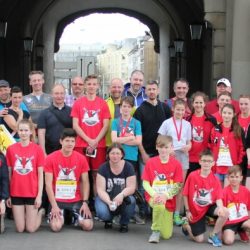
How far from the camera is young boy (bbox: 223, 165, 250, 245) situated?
789cm

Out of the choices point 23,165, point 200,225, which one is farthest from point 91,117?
point 200,225

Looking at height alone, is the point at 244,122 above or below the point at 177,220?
above

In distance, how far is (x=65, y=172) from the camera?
8.42 metres

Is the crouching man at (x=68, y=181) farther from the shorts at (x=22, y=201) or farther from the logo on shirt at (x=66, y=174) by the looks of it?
the shorts at (x=22, y=201)

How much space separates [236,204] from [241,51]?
621 cm

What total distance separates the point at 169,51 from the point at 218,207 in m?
20.0

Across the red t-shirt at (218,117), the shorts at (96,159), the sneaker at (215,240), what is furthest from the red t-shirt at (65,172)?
the red t-shirt at (218,117)

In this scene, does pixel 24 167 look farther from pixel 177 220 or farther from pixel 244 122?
pixel 244 122

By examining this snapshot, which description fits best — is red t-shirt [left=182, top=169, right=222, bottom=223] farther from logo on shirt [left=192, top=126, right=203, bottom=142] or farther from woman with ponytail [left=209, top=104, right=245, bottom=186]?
logo on shirt [left=192, top=126, right=203, bottom=142]

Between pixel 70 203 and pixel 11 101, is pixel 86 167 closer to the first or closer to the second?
pixel 70 203

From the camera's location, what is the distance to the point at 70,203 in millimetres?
8453

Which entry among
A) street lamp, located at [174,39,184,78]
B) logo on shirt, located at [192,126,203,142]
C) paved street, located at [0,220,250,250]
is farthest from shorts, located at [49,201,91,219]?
street lamp, located at [174,39,184,78]

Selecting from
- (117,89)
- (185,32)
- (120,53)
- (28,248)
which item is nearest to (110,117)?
(117,89)

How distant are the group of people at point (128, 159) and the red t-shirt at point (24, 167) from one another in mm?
13
